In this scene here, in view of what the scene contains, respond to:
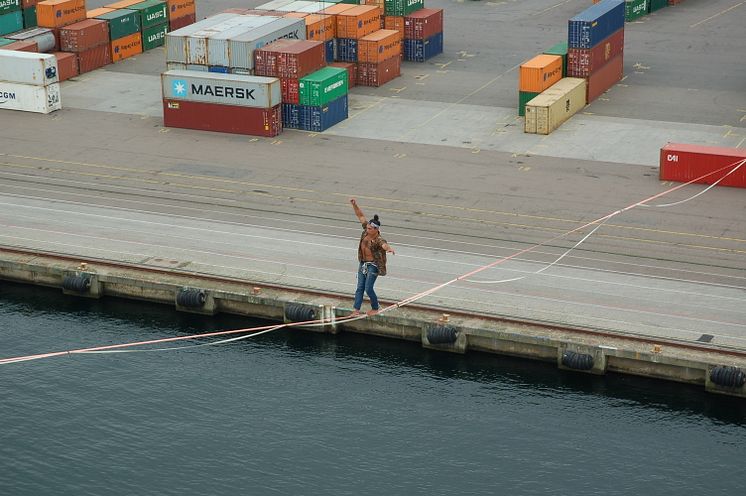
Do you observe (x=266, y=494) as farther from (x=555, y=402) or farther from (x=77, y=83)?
(x=77, y=83)

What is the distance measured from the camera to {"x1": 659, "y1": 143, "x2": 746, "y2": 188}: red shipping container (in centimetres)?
8106

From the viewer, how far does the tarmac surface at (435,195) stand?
67375 mm

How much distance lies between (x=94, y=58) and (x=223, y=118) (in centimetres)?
2183

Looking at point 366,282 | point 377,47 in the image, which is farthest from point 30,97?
point 366,282

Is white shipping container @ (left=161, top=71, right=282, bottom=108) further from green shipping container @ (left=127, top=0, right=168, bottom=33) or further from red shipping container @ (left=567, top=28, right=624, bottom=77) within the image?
green shipping container @ (left=127, top=0, right=168, bottom=33)

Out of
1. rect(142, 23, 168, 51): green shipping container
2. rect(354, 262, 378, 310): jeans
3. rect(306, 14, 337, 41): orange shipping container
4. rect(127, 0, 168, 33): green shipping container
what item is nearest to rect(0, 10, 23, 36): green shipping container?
rect(127, 0, 168, 33): green shipping container

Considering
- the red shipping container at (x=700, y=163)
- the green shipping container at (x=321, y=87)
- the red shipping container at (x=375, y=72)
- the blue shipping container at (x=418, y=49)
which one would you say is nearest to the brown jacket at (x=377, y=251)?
the red shipping container at (x=700, y=163)

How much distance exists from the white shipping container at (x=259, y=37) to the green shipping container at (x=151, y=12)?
1891 centimetres

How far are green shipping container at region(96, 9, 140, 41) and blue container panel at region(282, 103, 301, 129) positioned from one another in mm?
23887

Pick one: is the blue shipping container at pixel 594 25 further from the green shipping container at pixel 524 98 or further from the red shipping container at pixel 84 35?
the red shipping container at pixel 84 35

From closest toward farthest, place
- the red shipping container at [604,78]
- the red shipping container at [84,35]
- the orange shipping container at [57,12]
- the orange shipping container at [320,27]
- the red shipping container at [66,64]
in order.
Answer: the red shipping container at [604,78]
the orange shipping container at [320,27]
the red shipping container at [66,64]
the orange shipping container at [57,12]
the red shipping container at [84,35]

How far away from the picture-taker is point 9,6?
11175 cm

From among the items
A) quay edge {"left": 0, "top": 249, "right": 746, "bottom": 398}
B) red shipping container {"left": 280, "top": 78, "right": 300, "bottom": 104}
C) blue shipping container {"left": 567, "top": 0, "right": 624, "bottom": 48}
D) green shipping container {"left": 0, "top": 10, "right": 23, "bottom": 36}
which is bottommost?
quay edge {"left": 0, "top": 249, "right": 746, "bottom": 398}

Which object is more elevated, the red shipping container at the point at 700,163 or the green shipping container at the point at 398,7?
the green shipping container at the point at 398,7
